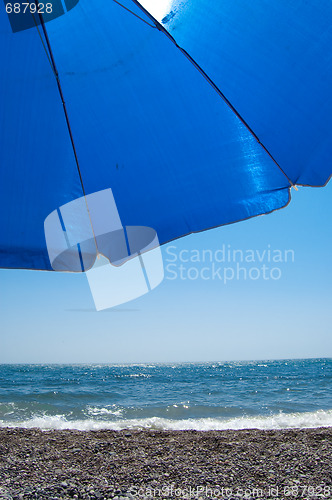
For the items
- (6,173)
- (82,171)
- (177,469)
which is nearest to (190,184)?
(82,171)

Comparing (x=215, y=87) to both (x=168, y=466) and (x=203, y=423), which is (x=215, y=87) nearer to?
(x=168, y=466)

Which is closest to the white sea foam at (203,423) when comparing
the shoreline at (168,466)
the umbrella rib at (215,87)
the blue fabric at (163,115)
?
the shoreline at (168,466)

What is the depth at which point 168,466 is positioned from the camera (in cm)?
409

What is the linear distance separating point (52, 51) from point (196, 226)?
1312 mm

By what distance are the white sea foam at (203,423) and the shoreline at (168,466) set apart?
7.52ft

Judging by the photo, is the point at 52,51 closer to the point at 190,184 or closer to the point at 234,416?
the point at 190,184

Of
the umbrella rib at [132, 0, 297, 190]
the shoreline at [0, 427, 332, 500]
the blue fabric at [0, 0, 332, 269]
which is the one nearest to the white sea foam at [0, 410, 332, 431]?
the shoreline at [0, 427, 332, 500]

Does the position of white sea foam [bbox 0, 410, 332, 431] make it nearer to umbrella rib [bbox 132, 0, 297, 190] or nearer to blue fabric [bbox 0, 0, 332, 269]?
blue fabric [bbox 0, 0, 332, 269]

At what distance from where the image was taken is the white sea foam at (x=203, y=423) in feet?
27.1

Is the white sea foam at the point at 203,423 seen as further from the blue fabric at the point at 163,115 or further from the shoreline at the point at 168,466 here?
the blue fabric at the point at 163,115

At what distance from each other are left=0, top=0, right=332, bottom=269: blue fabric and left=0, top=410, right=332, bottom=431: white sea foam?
7141 millimetres

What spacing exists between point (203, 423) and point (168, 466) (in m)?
5.46

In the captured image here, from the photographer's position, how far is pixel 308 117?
1.87 metres

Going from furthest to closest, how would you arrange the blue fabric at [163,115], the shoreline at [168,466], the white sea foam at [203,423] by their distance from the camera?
the white sea foam at [203,423], the shoreline at [168,466], the blue fabric at [163,115]
